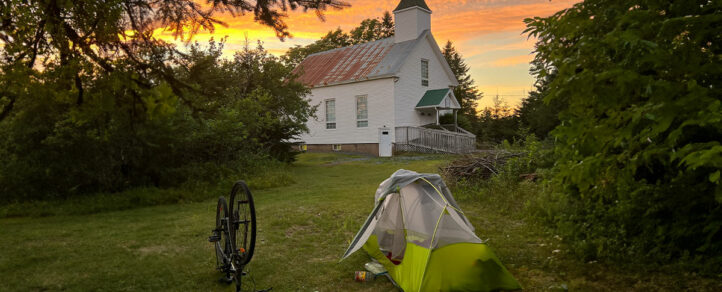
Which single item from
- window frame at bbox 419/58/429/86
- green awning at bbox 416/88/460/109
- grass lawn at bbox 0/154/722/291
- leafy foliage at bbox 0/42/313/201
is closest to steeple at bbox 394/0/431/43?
window frame at bbox 419/58/429/86

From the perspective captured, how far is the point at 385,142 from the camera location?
2667 centimetres

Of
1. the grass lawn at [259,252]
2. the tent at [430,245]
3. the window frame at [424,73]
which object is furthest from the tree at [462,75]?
the tent at [430,245]


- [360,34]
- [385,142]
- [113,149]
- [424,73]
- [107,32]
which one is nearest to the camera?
[107,32]

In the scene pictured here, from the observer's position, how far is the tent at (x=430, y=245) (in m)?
5.55

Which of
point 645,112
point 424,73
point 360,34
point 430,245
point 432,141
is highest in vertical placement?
point 360,34

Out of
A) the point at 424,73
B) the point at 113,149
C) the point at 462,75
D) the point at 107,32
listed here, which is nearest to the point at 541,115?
the point at 424,73

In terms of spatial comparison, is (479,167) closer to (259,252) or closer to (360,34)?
(259,252)

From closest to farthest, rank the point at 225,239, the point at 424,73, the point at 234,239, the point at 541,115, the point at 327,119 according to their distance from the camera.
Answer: the point at 234,239
the point at 225,239
the point at 541,115
the point at 424,73
the point at 327,119

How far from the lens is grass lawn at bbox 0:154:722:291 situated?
235 inches

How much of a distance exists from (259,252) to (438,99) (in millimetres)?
21375

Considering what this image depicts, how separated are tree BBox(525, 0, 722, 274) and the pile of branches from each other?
229 inches

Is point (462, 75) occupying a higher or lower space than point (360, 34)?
lower

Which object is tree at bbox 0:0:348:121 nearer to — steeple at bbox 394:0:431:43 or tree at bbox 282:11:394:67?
steeple at bbox 394:0:431:43

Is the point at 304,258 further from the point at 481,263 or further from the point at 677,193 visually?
the point at 677,193
